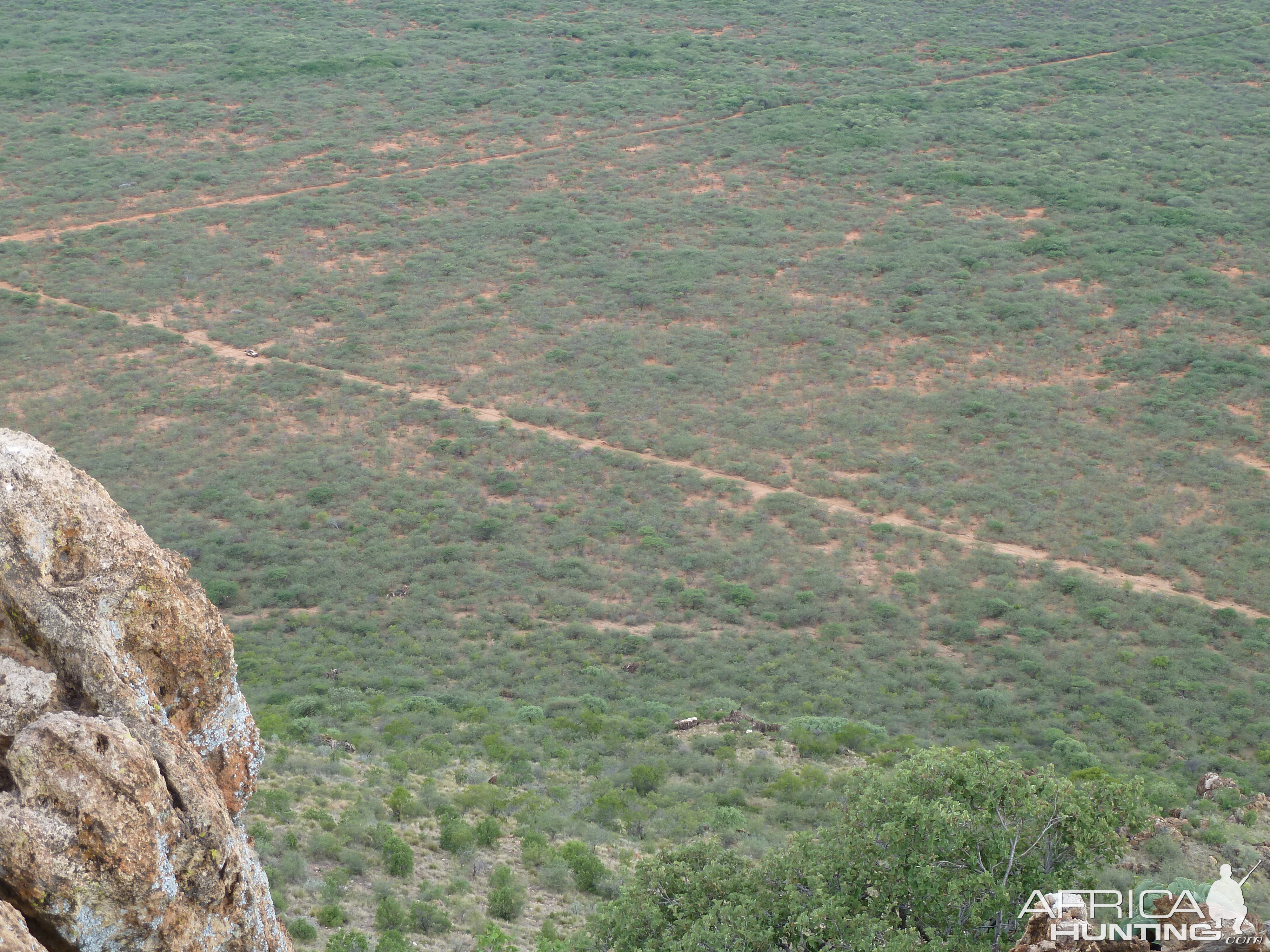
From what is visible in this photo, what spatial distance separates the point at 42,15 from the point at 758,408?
188 feet

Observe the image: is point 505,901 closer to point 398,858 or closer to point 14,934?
point 398,858

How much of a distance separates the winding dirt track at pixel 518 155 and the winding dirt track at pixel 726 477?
5.30 m

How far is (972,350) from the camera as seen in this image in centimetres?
3672

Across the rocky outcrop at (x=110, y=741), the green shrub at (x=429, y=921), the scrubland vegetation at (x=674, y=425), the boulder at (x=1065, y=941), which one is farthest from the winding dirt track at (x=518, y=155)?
the boulder at (x=1065, y=941)

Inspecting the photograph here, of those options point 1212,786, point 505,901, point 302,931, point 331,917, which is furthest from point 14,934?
point 1212,786

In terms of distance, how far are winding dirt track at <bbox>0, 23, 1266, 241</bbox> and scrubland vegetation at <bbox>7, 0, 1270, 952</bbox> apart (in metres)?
0.32

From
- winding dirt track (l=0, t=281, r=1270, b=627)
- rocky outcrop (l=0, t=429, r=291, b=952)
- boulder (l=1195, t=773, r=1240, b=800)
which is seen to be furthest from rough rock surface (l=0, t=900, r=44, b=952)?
winding dirt track (l=0, t=281, r=1270, b=627)

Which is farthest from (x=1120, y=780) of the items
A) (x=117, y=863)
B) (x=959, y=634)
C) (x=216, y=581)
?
(x=216, y=581)

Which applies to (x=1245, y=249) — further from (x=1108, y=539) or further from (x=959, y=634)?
(x=959, y=634)

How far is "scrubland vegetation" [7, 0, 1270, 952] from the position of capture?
14.9 meters

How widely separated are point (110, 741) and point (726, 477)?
2533cm

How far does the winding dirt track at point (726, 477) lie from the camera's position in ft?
83.4

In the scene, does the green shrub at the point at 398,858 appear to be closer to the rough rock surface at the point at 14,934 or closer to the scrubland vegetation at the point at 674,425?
the scrubland vegetation at the point at 674,425

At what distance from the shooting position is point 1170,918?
19.9 feet
